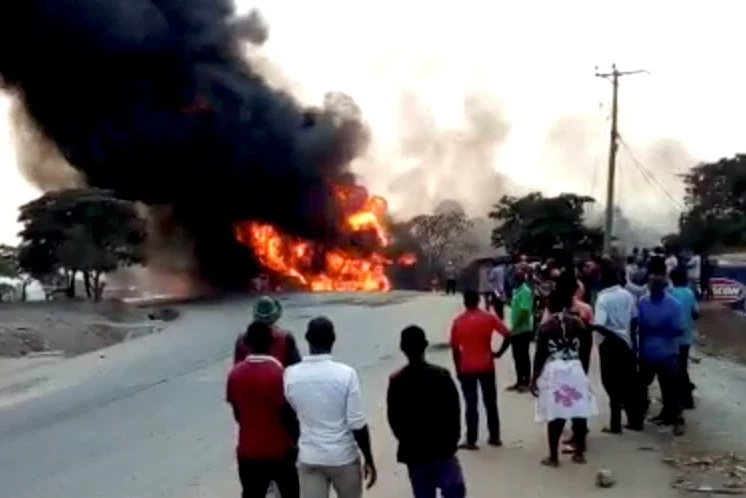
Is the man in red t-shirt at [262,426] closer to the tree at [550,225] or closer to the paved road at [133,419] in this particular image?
the paved road at [133,419]

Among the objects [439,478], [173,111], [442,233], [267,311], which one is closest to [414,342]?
[439,478]

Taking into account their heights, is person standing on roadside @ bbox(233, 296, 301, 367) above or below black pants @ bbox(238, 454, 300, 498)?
above

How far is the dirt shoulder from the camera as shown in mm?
25719

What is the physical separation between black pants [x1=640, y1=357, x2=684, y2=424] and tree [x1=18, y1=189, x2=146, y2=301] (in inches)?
1179

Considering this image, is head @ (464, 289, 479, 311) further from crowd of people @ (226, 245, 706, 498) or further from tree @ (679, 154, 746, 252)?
tree @ (679, 154, 746, 252)

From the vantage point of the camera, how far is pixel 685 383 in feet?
39.8

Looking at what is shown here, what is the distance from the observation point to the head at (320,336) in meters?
5.84

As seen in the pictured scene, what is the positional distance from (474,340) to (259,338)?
373 centimetres

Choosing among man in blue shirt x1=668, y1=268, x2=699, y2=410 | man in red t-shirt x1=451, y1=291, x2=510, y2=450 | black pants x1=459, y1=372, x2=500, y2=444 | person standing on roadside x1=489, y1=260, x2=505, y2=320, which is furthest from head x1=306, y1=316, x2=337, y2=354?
person standing on roadside x1=489, y1=260, x2=505, y2=320

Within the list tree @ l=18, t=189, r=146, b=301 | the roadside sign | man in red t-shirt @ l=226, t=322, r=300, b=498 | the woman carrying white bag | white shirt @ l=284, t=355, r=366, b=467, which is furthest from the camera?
tree @ l=18, t=189, r=146, b=301

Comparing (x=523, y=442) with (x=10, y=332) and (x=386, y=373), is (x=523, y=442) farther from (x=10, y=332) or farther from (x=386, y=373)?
(x=10, y=332)

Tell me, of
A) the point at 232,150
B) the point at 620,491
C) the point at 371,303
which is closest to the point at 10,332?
the point at 371,303

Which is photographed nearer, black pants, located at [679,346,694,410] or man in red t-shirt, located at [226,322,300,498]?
man in red t-shirt, located at [226,322,300,498]

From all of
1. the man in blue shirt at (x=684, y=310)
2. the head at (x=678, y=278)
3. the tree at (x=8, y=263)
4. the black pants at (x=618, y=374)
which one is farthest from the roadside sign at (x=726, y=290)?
the tree at (x=8, y=263)
